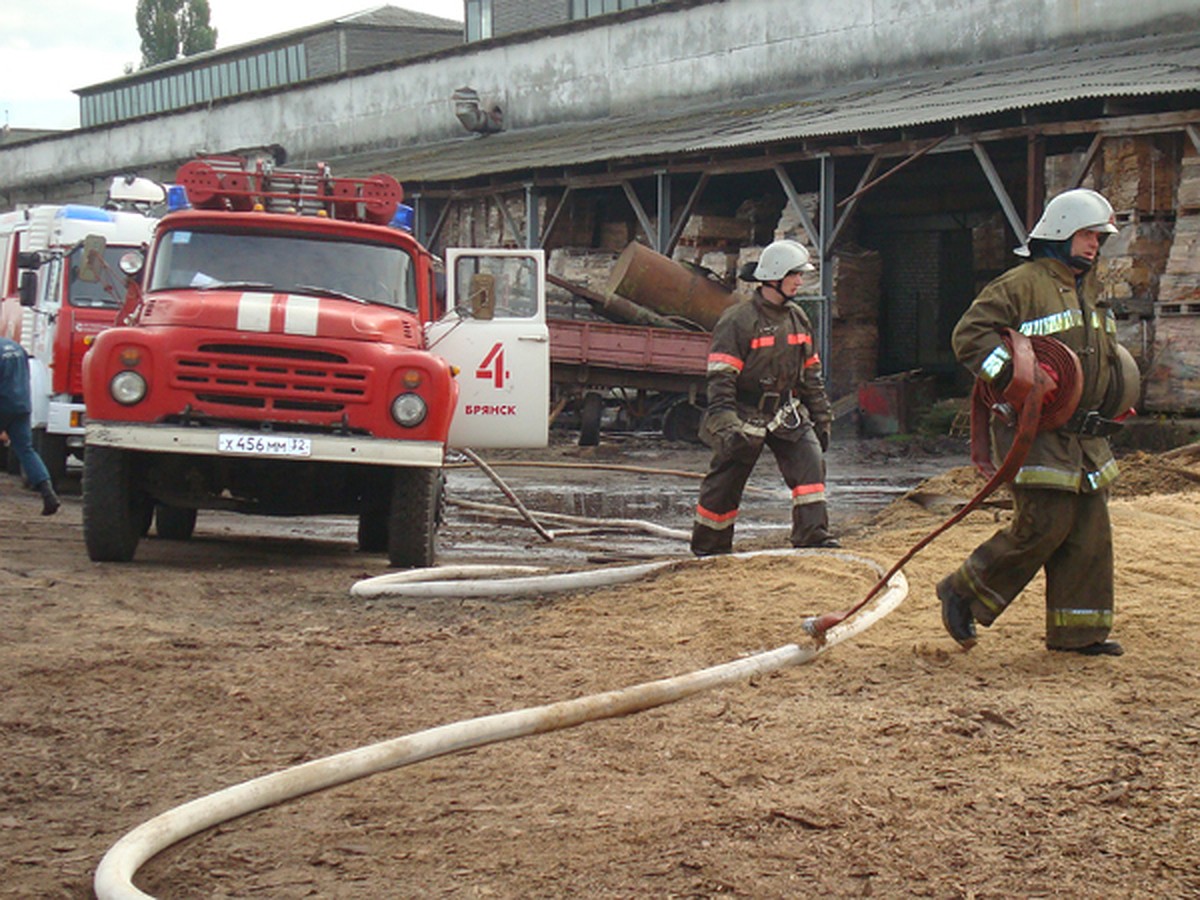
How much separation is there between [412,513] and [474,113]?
29.5 m

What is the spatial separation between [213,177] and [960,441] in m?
14.1

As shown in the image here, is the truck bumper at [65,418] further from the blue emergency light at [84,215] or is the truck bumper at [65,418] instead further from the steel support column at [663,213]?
the steel support column at [663,213]

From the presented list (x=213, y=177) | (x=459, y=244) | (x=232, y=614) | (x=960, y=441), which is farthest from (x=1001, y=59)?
(x=232, y=614)

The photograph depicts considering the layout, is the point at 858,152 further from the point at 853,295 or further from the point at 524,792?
the point at 524,792

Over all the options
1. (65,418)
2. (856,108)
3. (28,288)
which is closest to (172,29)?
(856,108)

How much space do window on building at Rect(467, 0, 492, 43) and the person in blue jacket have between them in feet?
112

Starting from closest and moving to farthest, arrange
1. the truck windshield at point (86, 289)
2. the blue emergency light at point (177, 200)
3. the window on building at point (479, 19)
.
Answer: the blue emergency light at point (177, 200), the truck windshield at point (86, 289), the window on building at point (479, 19)

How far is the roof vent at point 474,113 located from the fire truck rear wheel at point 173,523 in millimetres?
27445

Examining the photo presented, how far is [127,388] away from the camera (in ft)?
29.2

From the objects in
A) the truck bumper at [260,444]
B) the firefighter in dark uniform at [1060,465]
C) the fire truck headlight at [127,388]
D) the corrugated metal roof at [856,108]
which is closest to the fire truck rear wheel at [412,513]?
the truck bumper at [260,444]

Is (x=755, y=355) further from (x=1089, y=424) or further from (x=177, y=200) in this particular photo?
(x=177, y=200)

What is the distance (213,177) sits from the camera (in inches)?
405

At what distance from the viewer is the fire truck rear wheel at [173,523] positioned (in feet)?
37.2

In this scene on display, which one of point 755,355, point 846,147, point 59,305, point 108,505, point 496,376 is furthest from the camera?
point 846,147
